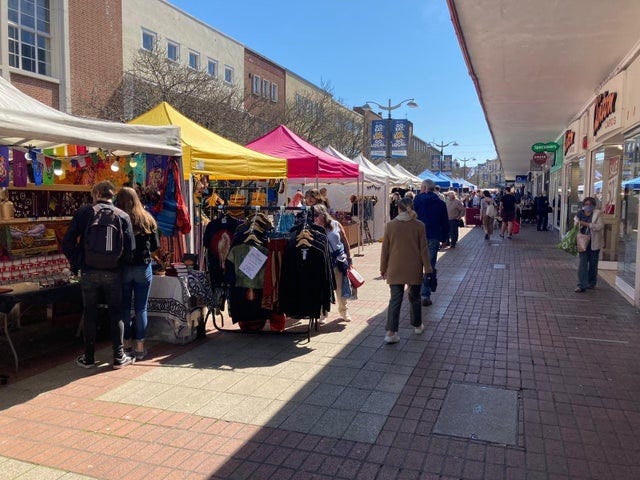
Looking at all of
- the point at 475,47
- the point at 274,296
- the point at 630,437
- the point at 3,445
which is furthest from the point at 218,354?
the point at 475,47

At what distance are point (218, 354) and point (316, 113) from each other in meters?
23.9

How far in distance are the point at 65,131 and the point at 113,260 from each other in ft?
4.20

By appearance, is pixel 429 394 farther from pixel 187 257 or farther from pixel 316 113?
pixel 316 113

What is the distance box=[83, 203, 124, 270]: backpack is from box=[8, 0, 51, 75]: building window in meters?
15.6

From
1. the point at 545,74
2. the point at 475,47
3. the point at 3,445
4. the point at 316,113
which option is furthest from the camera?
the point at 316,113

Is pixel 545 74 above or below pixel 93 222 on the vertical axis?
above

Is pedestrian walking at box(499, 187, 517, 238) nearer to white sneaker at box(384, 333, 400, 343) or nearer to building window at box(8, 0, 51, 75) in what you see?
white sneaker at box(384, 333, 400, 343)

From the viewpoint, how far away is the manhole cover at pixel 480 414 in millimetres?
3805

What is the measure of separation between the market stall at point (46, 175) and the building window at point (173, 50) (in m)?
19.3

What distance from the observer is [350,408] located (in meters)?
4.23

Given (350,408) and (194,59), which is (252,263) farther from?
(194,59)

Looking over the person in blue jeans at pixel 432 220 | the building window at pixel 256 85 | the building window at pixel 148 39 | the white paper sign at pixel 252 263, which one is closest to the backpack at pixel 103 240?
the white paper sign at pixel 252 263

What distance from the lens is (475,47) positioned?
28.3 ft

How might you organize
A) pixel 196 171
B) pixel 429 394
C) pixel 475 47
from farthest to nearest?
1. pixel 475 47
2. pixel 196 171
3. pixel 429 394
